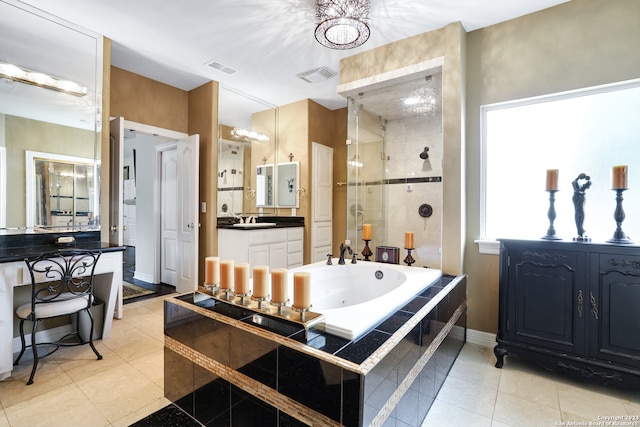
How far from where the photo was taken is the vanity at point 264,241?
3.68 metres

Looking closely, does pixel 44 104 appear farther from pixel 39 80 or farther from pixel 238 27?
pixel 238 27

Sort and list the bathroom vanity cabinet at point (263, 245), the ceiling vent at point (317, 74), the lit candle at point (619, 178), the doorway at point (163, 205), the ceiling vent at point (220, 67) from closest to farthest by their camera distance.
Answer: the lit candle at point (619, 178)
the ceiling vent at point (220, 67)
the ceiling vent at point (317, 74)
the bathroom vanity cabinet at point (263, 245)
the doorway at point (163, 205)

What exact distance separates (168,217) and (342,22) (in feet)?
11.2

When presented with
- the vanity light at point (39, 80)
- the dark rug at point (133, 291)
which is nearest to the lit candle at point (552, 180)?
the vanity light at point (39, 80)

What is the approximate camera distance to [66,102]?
8.84 ft

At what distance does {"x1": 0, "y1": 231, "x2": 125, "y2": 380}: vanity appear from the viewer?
76.3 inches

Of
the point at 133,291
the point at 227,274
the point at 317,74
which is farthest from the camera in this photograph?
the point at 133,291

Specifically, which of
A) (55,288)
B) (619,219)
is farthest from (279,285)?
(619,219)

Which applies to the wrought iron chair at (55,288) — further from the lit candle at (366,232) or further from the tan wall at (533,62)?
the tan wall at (533,62)

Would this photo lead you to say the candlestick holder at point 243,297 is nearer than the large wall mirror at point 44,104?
Yes

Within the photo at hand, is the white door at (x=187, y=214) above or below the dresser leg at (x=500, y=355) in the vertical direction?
above

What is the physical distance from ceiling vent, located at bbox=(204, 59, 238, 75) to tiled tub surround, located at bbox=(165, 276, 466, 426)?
8.89ft

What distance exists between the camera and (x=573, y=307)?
6.40 feet

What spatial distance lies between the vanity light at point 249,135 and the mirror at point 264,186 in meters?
0.42
